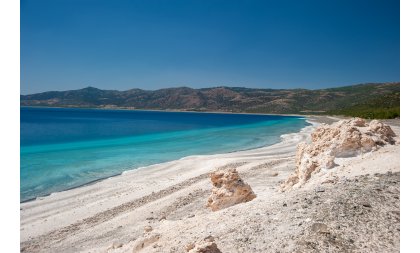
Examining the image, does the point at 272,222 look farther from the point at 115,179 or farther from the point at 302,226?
the point at 115,179

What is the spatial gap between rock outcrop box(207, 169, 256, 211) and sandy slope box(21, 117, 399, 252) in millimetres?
668

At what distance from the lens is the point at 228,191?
30.6 ft

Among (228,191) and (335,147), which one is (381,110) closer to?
(335,147)

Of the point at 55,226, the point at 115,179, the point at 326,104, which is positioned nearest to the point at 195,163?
the point at 115,179

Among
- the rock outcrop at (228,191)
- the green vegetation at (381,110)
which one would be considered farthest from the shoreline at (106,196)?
Answer: the green vegetation at (381,110)

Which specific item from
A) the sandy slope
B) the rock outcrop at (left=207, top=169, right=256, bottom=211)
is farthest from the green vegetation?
the rock outcrop at (left=207, top=169, right=256, bottom=211)

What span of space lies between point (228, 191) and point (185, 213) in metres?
3.75

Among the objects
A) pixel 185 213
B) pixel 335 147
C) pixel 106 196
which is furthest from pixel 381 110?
pixel 185 213

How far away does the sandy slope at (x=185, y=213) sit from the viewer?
5.80m

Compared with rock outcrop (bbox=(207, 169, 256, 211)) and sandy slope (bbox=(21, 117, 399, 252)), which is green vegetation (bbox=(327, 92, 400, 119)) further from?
rock outcrop (bbox=(207, 169, 256, 211))

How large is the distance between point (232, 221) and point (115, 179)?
1602 cm

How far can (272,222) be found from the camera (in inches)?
244
